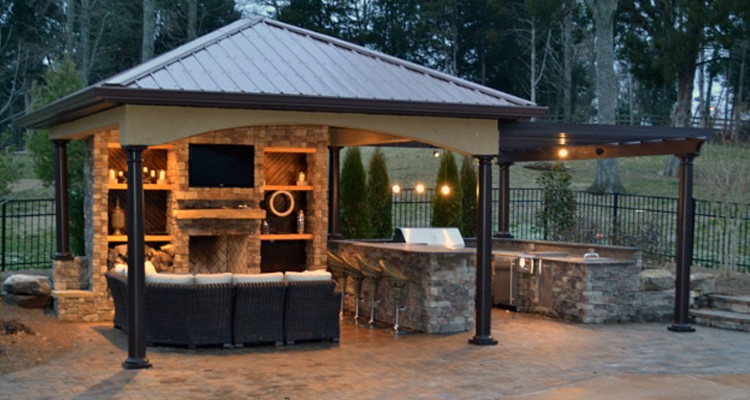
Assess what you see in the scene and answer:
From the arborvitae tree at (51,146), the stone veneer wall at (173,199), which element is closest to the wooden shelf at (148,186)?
the stone veneer wall at (173,199)

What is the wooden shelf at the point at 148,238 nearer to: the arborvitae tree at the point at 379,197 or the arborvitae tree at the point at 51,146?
the arborvitae tree at the point at 51,146

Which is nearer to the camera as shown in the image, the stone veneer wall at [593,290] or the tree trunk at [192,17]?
the stone veneer wall at [593,290]

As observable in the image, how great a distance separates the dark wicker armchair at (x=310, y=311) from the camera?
1048cm

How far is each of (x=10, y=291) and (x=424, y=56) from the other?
29.2 m

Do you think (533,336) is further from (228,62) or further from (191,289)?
(228,62)

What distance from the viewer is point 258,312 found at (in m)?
10.4

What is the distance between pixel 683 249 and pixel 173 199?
7309 mm

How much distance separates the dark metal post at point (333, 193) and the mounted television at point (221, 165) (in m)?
2.51

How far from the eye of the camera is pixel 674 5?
2934cm

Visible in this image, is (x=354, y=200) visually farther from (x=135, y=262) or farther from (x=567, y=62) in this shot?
(x=567, y=62)

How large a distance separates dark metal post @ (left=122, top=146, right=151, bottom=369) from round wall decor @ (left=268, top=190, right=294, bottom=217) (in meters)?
5.17

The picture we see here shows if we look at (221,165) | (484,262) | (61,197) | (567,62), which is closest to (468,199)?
(221,165)

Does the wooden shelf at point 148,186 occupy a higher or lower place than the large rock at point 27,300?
higher

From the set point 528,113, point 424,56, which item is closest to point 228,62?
point 528,113
